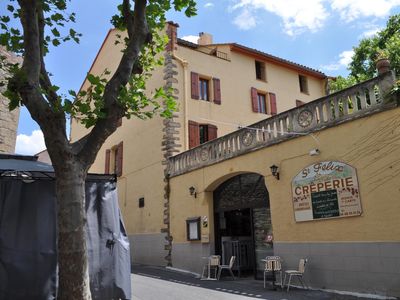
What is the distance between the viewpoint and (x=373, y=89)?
8.03 m

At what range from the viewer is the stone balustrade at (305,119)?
8.00m

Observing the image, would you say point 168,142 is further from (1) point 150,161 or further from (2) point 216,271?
(2) point 216,271

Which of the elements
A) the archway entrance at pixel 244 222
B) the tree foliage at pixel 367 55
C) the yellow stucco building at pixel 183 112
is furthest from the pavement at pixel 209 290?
the tree foliage at pixel 367 55

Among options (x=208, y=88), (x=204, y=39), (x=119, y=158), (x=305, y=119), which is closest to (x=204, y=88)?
(x=208, y=88)

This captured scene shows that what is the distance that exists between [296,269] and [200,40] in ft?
47.5

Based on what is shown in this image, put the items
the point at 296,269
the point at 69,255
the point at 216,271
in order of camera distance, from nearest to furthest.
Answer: the point at 69,255, the point at 296,269, the point at 216,271

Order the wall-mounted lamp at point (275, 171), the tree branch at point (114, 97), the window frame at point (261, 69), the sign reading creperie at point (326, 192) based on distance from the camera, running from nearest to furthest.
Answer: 1. the tree branch at point (114, 97)
2. the sign reading creperie at point (326, 192)
3. the wall-mounted lamp at point (275, 171)
4. the window frame at point (261, 69)

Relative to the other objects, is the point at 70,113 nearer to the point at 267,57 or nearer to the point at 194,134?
the point at 194,134

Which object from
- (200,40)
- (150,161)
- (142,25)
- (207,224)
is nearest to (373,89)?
(142,25)

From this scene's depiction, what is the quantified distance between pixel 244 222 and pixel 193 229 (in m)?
1.68

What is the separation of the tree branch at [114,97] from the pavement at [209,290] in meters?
4.47

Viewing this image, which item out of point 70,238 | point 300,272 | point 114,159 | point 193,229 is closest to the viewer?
point 70,238

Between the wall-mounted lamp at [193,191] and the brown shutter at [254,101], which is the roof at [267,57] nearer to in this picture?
the brown shutter at [254,101]

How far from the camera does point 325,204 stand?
8.60 meters
